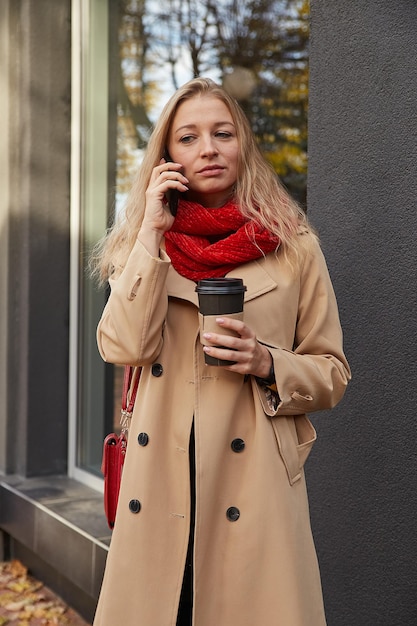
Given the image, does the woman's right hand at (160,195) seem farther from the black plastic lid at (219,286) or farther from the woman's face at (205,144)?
the black plastic lid at (219,286)

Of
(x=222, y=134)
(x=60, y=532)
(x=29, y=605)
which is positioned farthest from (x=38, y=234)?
(x=222, y=134)

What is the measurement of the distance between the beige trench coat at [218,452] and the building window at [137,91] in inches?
96.1

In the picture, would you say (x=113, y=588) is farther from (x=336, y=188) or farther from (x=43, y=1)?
(x=43, y=1)

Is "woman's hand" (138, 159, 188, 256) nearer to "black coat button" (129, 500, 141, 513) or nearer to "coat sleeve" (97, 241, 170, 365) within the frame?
"coat sleeve" (97, 241, 170, 365)

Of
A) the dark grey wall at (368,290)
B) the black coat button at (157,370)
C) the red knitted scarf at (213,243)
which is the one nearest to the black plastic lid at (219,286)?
the red knitted scarf at (213,243)

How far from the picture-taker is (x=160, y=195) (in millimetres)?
2383

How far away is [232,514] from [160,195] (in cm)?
94

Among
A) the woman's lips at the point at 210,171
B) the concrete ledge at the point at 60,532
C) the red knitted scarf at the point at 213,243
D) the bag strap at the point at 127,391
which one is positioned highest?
the woman's lips at the point at 210,171

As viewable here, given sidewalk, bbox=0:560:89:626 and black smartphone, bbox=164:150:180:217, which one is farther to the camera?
sidewalk, bbox=0:560:89:626

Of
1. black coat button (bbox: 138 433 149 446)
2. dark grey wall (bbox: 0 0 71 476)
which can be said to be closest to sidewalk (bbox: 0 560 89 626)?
dark grey wall (bbox: 0 0 71 476)

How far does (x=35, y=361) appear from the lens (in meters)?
5.43

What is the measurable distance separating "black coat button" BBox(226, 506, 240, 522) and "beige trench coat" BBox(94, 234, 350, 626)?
0.04 ft

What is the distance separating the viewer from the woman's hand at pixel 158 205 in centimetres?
238

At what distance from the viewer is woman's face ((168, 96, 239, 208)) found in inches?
97.2
